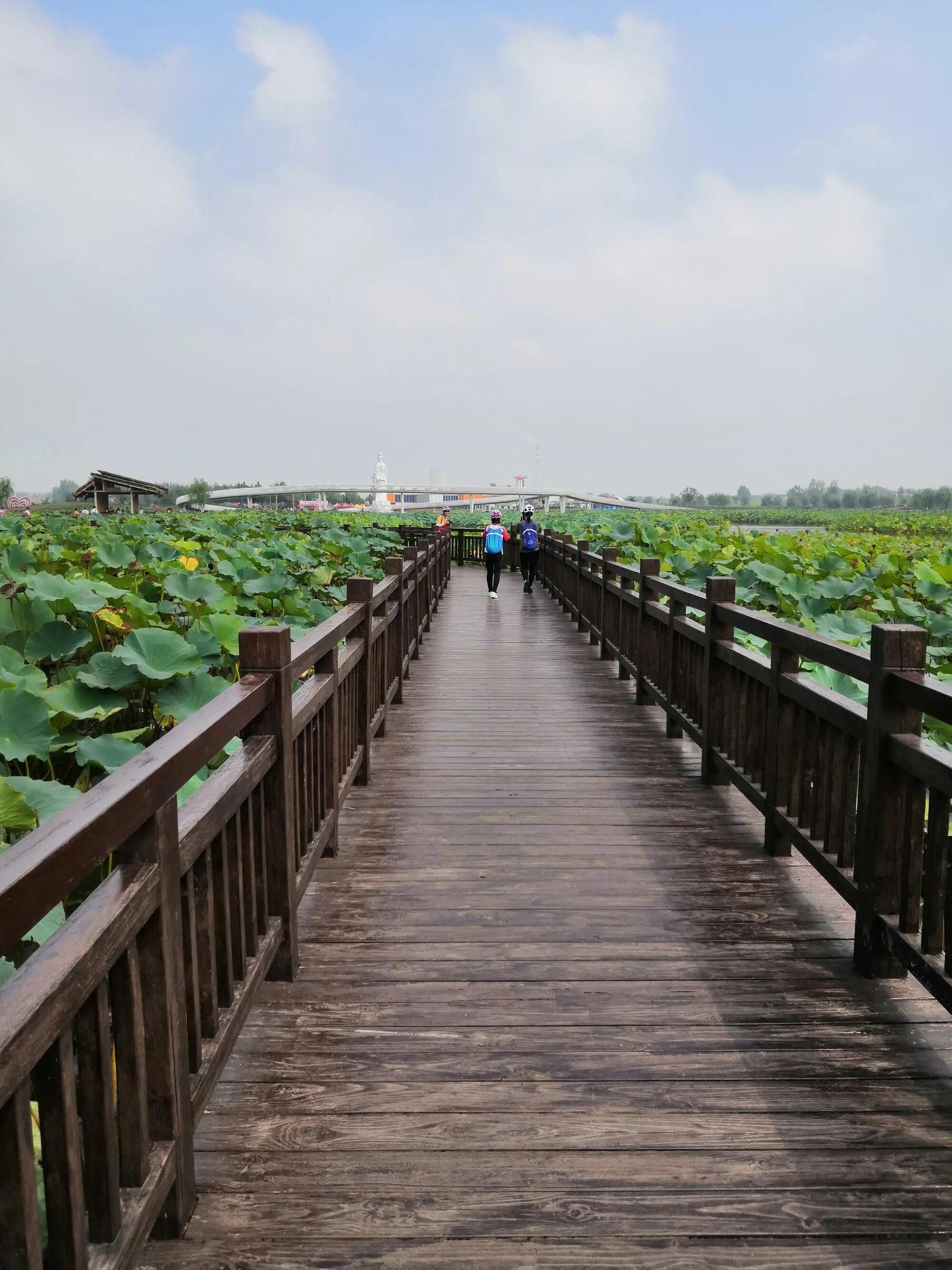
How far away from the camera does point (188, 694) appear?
315cm

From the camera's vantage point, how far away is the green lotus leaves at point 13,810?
6.49 ft

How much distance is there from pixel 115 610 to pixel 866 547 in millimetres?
10521

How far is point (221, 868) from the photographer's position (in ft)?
6.62

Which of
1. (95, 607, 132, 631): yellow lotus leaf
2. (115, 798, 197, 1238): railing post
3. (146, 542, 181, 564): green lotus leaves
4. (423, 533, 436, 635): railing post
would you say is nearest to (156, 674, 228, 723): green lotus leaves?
(95, 607, 132, 631): yellow lotus leaf

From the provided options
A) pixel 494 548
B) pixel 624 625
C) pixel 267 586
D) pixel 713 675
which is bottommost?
pixel 624 625

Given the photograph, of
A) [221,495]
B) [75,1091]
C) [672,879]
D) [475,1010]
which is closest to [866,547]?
[672,879]

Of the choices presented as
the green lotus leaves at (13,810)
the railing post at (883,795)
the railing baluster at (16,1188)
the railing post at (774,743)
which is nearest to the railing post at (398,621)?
the railing post at (774,743)

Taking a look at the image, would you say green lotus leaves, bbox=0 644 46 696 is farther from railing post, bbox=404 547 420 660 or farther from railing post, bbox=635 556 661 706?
railing post, bbox=404 547 420 660

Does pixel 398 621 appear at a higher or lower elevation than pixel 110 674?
lower

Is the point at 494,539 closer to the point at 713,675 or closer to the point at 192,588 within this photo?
the point at 192,588

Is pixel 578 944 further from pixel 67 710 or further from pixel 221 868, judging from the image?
pixel 67 710

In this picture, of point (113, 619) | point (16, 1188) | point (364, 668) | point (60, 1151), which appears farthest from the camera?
point (364, 668)

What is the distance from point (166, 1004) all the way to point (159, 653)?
1925mm

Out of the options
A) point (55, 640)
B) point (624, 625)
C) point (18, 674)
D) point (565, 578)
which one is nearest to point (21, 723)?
point (18, 674)
